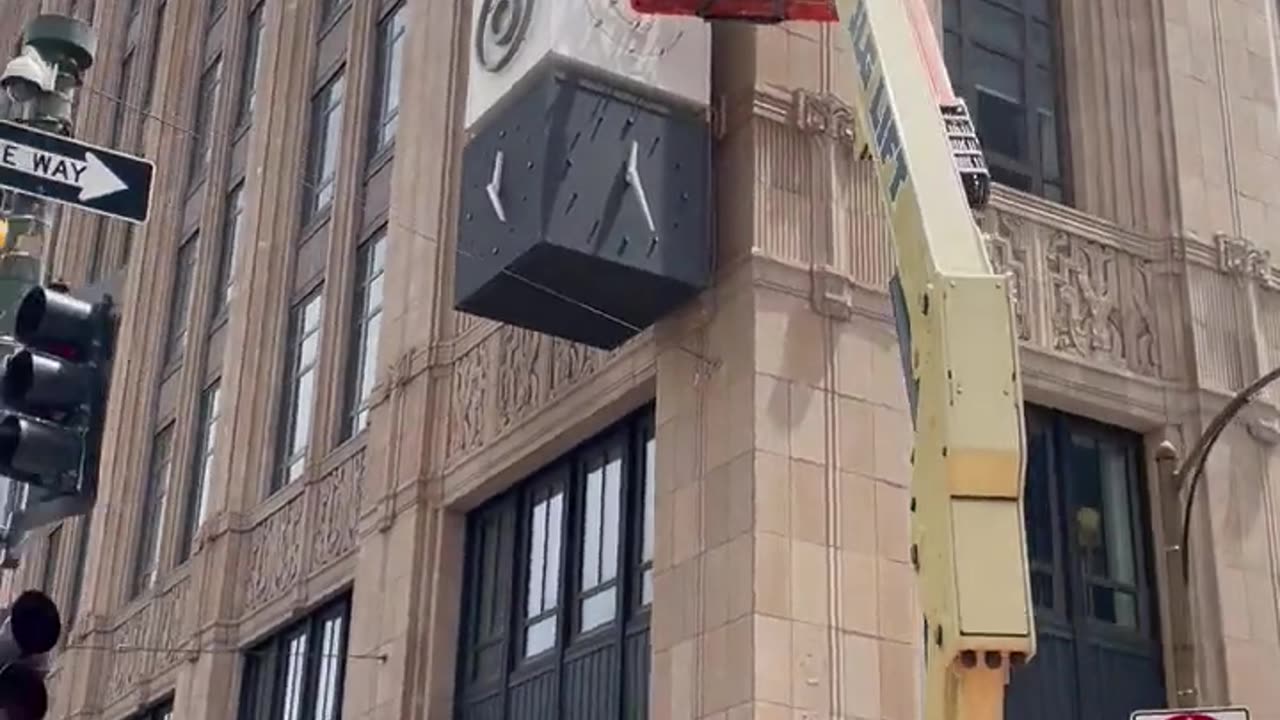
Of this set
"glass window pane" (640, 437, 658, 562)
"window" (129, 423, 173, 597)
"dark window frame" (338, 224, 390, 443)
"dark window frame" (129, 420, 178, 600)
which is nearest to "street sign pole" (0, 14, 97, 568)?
"glass window pane" (640, 437, 658, 562)

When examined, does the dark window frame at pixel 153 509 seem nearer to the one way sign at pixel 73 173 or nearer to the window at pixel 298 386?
the window at pixel 298 386

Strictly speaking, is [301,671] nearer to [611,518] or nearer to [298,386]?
[298,386]

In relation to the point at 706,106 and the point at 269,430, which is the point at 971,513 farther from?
the point at 269,430

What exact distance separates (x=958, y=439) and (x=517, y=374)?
12298 millimetres

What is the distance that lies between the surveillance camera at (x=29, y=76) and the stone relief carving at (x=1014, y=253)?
11547 millimetres

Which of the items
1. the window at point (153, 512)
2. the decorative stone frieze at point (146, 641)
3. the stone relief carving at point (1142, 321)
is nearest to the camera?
the stone relief carving at point (1142, 321)

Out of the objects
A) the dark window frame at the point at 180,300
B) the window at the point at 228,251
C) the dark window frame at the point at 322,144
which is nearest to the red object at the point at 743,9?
the dark window frame at the point at 322,144

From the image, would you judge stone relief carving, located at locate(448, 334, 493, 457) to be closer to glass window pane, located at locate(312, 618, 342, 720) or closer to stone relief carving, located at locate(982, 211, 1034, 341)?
glass window pane, located at locate(312, 618, 342, 720)

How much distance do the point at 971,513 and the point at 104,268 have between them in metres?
33.9

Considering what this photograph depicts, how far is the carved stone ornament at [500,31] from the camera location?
60.2ft

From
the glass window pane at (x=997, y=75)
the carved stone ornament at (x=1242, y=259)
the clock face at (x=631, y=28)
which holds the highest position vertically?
the glass window pane at (x=997, y=75)

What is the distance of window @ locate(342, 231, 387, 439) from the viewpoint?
2588 centimetres

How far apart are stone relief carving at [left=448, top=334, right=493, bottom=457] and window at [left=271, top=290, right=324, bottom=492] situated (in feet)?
19.3

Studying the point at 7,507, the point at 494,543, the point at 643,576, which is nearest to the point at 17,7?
the point at 494,543
